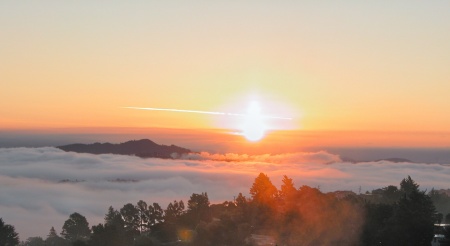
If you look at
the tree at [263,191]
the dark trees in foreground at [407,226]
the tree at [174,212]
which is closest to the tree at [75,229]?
the tree at [174,212]

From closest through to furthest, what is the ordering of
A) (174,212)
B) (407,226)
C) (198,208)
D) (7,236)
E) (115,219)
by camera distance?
1. (407,226)
2. (198,208)
3. (174,212)
4. (7,236)
5. (115,219)

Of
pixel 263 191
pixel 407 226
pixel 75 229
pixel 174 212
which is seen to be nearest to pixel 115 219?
pixel 174 212

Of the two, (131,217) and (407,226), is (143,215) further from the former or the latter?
(407,226)

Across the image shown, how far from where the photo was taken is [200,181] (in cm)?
18575

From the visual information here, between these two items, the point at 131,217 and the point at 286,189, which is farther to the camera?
the point at 131,217

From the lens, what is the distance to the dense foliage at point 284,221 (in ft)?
146

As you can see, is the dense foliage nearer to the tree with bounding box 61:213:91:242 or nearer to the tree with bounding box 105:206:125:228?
the tree with bounding box 105:206:125:228

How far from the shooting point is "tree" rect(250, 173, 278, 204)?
218ft

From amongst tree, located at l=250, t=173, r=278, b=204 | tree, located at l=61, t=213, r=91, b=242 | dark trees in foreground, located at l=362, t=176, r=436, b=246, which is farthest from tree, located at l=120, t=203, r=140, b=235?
dark trees in foreground, located at l=362, t=176, r=436, b=246

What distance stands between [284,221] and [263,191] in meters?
15.2

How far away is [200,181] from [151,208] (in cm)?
10807

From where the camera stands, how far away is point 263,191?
231ft

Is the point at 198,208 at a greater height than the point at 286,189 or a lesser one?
lesser

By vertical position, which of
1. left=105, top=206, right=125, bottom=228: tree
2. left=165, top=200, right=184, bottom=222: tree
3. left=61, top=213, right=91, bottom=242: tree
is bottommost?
left=61, top=213, right=91, bottom=242: tree
